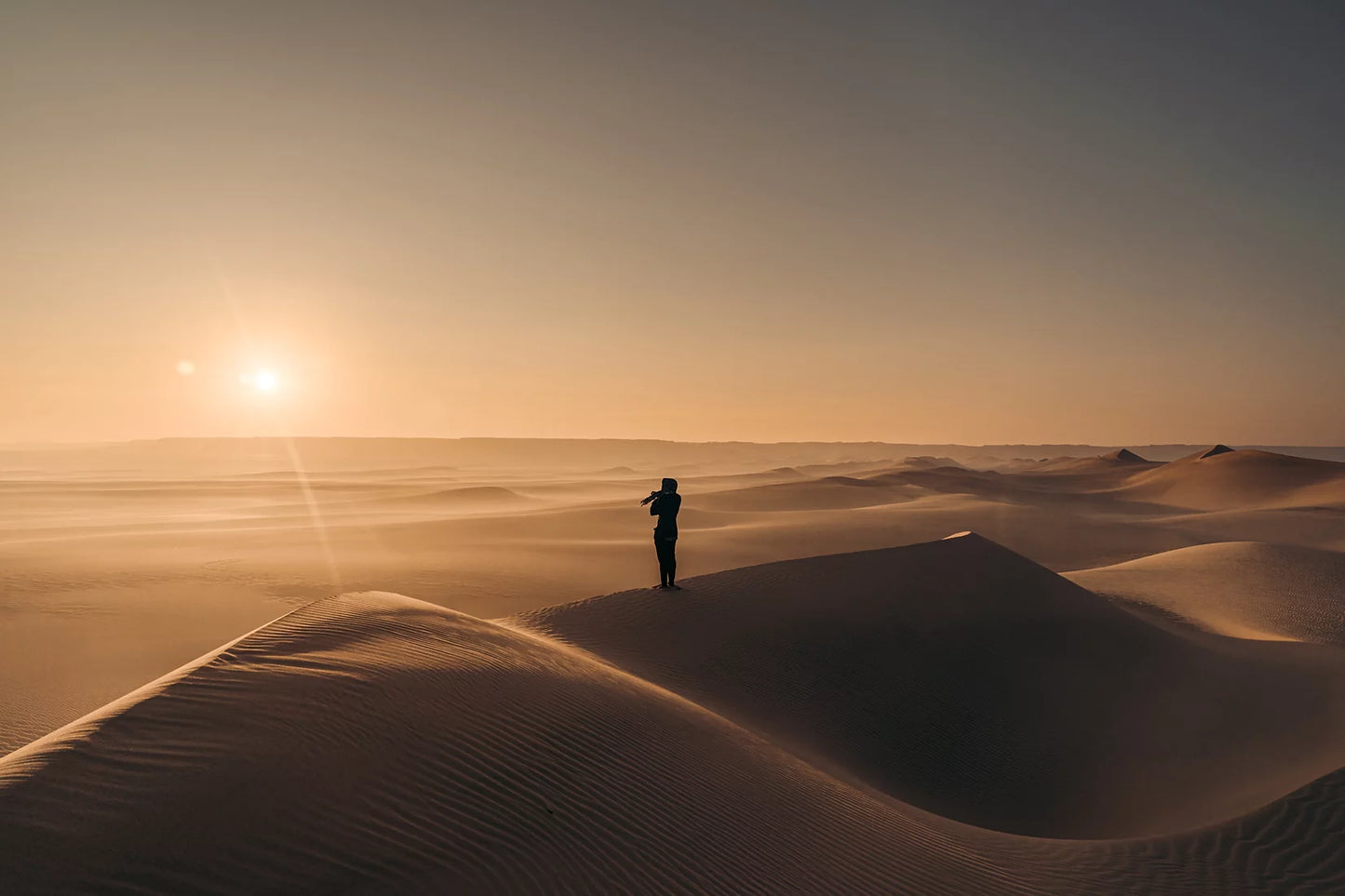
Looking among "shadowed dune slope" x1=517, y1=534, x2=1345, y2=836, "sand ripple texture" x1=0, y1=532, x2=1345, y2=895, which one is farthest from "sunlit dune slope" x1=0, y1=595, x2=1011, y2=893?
"shadowed dune slope" x1=517, y1=534, x2=1345, y2=836

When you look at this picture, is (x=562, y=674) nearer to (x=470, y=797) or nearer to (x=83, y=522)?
(x=470, y=797)

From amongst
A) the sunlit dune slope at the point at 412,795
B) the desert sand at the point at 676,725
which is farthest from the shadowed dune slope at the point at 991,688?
the sunlit dune slope at the point at 412,795

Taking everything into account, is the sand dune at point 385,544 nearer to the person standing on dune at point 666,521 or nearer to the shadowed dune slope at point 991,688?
the person standing on dune at point 666,521

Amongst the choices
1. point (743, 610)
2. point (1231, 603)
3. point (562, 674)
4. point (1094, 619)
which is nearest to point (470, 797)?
point (562, 674)

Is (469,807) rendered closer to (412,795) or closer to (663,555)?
(412,795)

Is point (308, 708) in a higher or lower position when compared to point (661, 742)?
higher

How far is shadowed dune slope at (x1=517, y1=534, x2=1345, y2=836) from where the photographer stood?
27.6 ft

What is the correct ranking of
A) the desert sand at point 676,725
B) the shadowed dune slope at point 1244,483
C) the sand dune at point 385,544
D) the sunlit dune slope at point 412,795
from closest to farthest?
the sunlit dune slope at point 412,795 → the desert sand at point 676,725 → the sand dune at point 385,544 → the shadowed dune slope at point 1244,483

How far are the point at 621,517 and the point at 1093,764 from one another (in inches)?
1201

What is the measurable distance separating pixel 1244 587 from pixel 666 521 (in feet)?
61.6

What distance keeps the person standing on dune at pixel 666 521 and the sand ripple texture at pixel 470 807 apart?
194 inches

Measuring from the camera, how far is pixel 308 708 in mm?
5008

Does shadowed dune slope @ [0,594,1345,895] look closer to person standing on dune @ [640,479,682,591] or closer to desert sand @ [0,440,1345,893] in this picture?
desert sand @ [0,440,1345,893]

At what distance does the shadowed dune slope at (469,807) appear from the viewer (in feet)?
12.1
